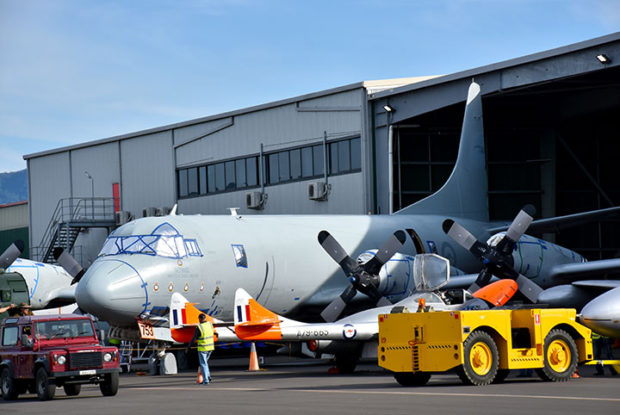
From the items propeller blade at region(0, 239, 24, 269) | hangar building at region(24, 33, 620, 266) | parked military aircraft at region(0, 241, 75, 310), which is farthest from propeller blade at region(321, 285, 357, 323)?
hangar building at region(24, 33, 620, 266)

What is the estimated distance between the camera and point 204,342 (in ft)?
64.8

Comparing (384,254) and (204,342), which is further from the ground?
(384,254)

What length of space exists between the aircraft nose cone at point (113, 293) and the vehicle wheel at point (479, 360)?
9.20 metres

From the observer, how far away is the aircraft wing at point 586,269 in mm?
A: 24250

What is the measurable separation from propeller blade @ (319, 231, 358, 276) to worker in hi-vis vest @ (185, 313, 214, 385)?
19.2 feet

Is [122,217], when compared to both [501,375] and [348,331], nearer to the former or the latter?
[348,331]

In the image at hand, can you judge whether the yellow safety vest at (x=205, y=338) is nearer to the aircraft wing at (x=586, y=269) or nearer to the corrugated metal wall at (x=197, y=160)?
the aircraft wing at (x=586, y=269)

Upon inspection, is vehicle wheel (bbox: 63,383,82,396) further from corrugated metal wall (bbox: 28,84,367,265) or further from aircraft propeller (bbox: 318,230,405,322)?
corrugated metal wall (bbox: 28,84,367,265)

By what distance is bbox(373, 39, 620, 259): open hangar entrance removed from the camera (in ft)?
123

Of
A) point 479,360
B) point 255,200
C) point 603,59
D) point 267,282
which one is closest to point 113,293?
point 267,282

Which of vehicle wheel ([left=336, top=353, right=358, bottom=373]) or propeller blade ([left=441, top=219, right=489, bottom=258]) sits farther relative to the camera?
propeller blade ([left=441, top=219, right=489, bottom=258])

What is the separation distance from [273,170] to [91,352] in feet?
80.8

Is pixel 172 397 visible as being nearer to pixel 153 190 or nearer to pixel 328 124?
pixel 328 124

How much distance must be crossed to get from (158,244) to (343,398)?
33.9 ft
